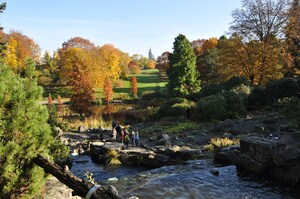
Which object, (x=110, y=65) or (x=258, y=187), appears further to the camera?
(x=110, y=65)

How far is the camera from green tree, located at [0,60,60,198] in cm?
496

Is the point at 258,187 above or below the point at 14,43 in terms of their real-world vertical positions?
below

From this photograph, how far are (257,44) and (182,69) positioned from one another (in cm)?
1169

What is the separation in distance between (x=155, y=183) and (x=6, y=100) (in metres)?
7.11

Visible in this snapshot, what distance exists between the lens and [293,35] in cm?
2778

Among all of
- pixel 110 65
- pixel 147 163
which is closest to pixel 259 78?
pixel 147 163

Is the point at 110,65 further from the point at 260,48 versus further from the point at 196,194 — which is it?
the point at 196,194

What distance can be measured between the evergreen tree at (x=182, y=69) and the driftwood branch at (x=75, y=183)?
32478 mm

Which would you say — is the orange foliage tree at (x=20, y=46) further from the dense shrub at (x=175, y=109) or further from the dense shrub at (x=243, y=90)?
the dense shrub at (x=243, y=90)

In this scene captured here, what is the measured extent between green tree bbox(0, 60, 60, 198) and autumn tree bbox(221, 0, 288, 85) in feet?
89.1

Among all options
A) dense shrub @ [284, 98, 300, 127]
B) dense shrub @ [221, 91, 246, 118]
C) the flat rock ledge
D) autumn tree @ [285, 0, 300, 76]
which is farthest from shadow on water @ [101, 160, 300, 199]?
autumn tree @ [285, 0, 300, 76]

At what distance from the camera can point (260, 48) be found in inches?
1116

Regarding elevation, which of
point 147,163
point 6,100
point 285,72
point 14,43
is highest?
point 14,43

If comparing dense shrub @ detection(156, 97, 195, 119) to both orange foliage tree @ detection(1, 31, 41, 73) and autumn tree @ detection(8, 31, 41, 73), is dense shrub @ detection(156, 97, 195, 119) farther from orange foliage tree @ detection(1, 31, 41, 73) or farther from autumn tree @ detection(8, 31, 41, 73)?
autumn tree @ detection(8, 31, 41, 73)
